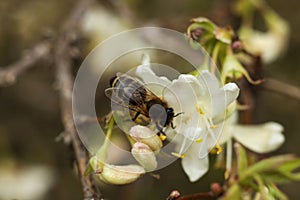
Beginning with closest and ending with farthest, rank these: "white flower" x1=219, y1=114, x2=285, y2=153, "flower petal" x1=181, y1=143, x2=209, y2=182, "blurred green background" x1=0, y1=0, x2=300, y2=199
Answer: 1. "flower petal" x1=181, y1=143, x2=209, y2=182
2. "white flower" x1=219, y1=114, x2=285, y2=153
3. "blurred green background" x1=0, y1=0, x2=300, y2=199

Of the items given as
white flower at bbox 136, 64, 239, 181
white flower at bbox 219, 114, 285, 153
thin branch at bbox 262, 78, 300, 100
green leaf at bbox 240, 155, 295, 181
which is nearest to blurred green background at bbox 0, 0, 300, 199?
thin branch at bbox 262, 78, 300, 100

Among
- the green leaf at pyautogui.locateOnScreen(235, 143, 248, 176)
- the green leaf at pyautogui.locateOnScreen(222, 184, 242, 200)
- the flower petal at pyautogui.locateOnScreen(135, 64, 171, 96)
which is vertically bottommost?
the green leaf at pyautogui.locateOnScreen(222, 184, 242, 200)

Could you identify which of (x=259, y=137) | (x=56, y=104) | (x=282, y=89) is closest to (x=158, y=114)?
(x=259, y=137)

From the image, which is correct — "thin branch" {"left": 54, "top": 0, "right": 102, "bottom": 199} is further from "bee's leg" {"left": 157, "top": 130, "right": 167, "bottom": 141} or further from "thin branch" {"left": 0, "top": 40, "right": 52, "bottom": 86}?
"bee's leg" {"left": 157, "top": 130, "right": 167, "bottom": 141}

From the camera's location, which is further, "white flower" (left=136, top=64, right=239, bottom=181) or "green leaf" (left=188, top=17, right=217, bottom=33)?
"green leaf" (left=188, top=17, right=217, bottom=33)

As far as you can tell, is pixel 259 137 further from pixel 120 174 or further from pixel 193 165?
pixel 120 174

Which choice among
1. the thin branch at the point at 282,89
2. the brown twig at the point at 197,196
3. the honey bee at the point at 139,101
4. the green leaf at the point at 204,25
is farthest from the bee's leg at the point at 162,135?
the thin branch at the point at 282,89
